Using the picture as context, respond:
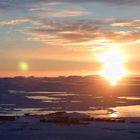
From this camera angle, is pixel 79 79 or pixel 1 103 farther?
pixel 79 79

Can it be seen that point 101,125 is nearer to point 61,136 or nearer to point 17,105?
point 61,136

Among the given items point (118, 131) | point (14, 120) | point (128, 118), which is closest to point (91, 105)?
point (128, 118)

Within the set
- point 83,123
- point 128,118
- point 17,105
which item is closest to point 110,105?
point 17,105

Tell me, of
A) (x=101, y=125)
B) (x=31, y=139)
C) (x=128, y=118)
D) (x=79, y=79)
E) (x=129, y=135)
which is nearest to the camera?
(x=31, y=139)

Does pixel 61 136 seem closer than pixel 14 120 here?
Yes

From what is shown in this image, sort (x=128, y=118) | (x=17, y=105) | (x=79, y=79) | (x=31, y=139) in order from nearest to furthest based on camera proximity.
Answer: (x=31, y=139) < (x=128, y=118) < (x=17, y=105) < (x=79, y=79)

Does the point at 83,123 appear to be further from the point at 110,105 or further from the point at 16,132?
the point at 110,105
